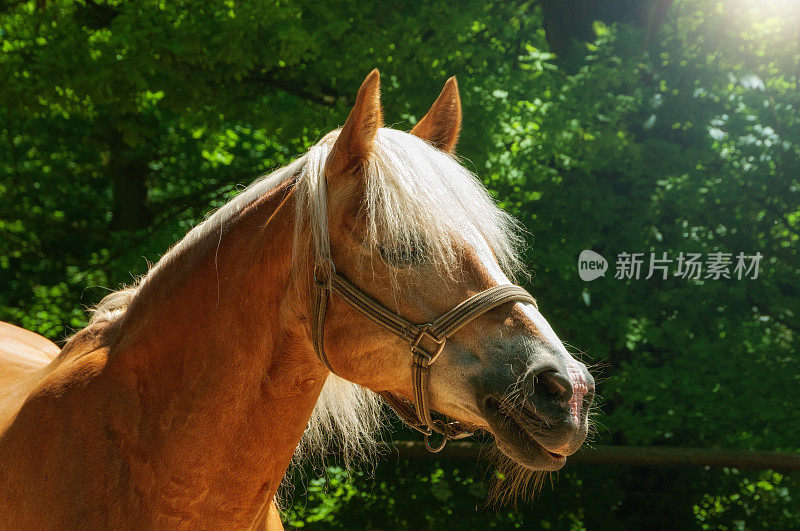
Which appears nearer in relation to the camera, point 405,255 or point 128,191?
point 405,255

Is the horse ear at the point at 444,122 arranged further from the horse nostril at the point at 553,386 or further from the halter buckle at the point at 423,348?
the horse nostril at the point at 553,386

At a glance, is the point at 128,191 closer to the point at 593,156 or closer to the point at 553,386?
the point at 593,156

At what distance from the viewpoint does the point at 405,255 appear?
1.47 metres

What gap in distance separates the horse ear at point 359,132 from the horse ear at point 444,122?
0.28m

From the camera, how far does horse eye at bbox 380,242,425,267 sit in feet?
4.81

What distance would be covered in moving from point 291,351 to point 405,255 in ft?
1.23

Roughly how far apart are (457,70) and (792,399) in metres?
3.26

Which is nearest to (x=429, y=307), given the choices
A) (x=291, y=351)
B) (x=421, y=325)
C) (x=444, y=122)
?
(x=421, y=325)

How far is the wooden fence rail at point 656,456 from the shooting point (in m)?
4.49

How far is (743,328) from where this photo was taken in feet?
14.8

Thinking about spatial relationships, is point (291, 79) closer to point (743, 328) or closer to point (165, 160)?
point (165, 160)

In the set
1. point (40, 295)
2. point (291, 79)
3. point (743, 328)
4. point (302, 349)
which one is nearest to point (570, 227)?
point (743, 328)

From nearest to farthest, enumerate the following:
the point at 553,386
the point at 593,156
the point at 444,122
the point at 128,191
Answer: the point at 553,386
the point at 444,122
the point at 593,156
the point at 128,191

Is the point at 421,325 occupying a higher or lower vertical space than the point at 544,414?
higher
